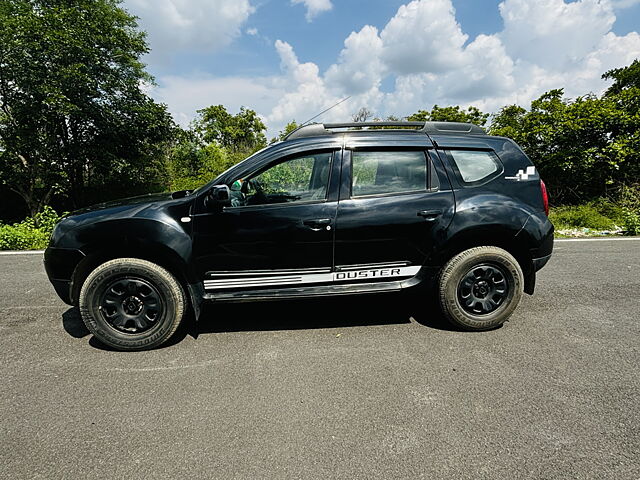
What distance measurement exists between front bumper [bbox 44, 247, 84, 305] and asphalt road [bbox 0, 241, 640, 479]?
55 cm

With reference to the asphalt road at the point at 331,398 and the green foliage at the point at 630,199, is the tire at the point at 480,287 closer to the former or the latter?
the asphalt road at the point at 331,398

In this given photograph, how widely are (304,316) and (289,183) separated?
4.63ft

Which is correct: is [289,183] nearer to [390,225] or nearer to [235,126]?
[390,225]

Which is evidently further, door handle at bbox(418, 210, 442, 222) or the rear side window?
the rear side window

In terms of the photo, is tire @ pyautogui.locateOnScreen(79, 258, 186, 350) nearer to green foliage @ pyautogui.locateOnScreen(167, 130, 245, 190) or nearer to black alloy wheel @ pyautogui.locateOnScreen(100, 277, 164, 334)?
black alloy wheel @ pyautogui.locateOnScreen(100, 277, 164, 334)

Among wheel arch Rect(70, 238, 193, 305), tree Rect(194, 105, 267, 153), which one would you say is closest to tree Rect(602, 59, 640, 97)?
wheel arch Rect(70, 238, 193, 305)

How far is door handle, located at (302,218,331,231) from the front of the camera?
3123mm

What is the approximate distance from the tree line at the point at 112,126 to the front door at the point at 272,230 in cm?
997

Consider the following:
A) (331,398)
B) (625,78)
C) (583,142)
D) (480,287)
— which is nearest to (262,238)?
(331,398)

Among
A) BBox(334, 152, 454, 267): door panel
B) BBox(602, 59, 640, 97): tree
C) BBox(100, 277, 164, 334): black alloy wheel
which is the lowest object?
BBox(100, 277, 164, 334): black alloy wheel

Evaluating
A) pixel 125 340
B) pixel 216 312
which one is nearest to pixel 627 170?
pixel 216 312

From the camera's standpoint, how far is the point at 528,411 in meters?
2.26

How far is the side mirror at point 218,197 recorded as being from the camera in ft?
9.71

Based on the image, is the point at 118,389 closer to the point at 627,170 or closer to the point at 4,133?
the point at 627,170
